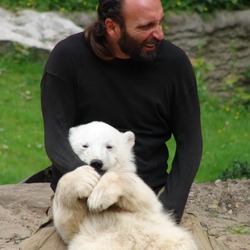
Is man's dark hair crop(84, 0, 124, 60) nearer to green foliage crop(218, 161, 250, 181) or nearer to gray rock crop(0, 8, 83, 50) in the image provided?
green foliage crop(218, 161, 250, 181)

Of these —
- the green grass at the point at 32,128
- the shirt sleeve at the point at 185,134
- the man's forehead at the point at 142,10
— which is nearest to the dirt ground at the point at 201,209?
the green grass at the point at 32,128

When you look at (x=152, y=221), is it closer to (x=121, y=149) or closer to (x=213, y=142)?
(x=121, y=149)

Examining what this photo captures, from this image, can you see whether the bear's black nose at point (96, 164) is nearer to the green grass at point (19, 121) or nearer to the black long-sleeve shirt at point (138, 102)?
the black long-sleeve shirt at point (138, 102)

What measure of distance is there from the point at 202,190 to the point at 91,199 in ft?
13.9

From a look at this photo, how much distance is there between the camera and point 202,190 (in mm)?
8359

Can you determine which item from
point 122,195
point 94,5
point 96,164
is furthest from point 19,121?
point 122,195

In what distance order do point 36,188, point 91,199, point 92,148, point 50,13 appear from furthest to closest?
point 50,13 → point 36,188 → point 92,148 → point 91,199

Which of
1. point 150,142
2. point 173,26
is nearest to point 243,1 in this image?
point 173,26

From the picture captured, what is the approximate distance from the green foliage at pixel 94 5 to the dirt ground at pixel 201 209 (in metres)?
5.25

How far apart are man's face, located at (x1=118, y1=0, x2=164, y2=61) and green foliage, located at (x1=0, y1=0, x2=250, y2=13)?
8248mm

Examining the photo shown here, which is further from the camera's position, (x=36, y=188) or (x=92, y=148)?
(x=36, y=188)

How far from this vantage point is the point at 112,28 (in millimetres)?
4934

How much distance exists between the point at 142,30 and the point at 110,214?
1096mm

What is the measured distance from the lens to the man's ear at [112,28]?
491 cm
